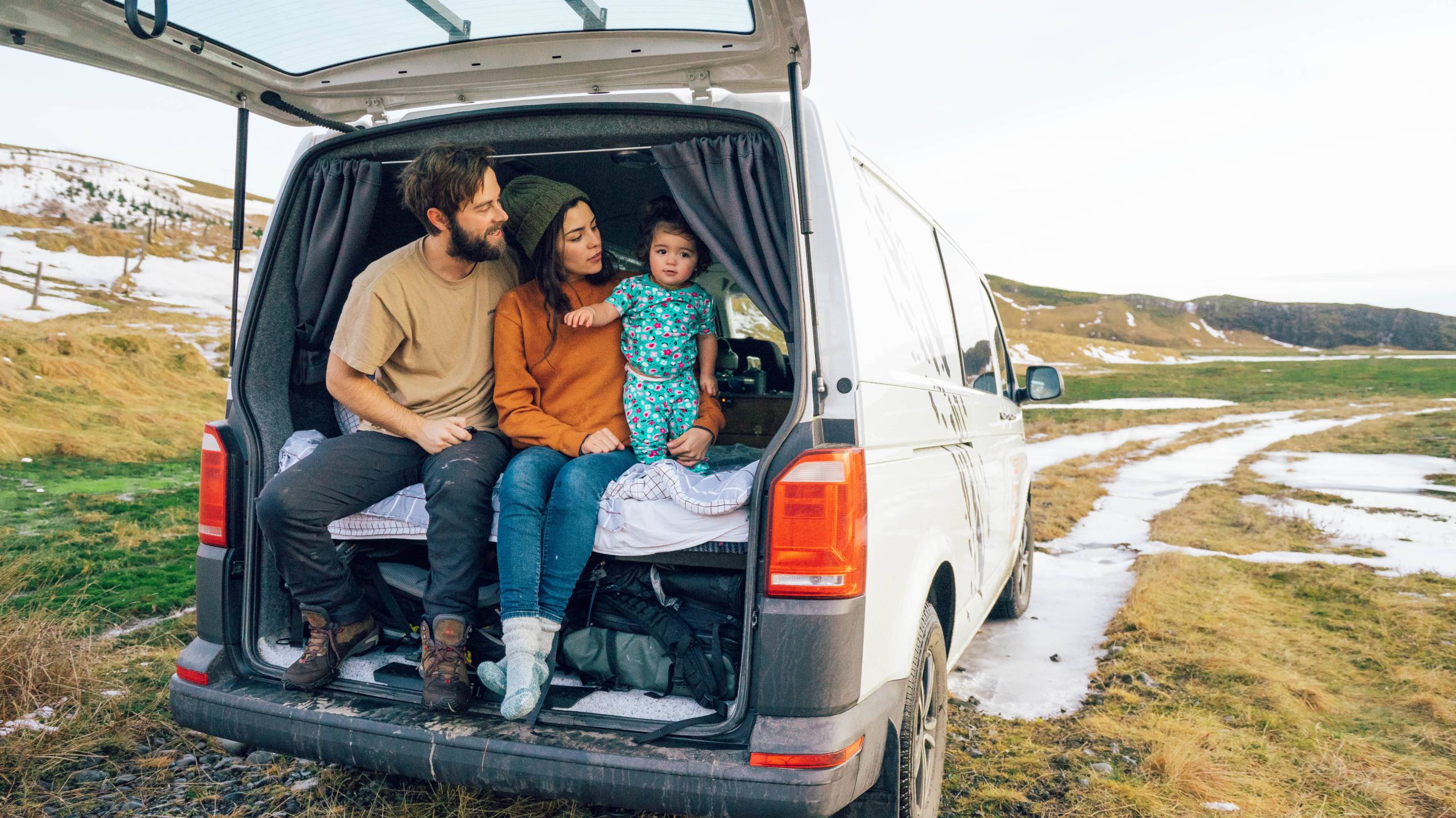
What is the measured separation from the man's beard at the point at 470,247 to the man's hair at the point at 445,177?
9 cm

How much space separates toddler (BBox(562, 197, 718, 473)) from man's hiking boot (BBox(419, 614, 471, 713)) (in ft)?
2.40

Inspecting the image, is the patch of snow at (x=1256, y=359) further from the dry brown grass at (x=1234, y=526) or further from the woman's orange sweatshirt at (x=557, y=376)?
the woman's orange sweatshirt at (x=557, y=376)

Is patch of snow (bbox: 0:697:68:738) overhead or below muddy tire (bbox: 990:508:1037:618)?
below

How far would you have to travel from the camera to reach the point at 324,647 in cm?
240

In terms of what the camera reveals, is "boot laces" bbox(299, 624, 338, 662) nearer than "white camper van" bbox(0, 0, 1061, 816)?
No

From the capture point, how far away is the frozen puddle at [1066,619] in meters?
3.88

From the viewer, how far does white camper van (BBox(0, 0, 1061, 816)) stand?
6.34 feet

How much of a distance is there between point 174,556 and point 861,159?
5639 mm

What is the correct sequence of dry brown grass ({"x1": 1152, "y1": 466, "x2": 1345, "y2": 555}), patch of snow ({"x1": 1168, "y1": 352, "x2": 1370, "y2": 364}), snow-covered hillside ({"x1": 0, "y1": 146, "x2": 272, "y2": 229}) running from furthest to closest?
patch of snow ({"x1": 1168, "y1": 352, "x2": 1370, "y2": 364}) < snow-covered hillside ({"x1": 0, "y1": 146, "x2": 272, "y2": 229}) < dry brown grass ({"x1": 1152, "y1": 466, "x2": 1345, "y2": 555})

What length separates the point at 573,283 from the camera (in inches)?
118

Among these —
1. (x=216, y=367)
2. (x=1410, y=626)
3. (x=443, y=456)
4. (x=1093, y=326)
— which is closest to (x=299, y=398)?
(x=443, y=456)

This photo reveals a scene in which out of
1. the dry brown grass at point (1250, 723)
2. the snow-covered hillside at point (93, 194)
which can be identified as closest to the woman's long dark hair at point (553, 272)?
the dry brown grass at point (1250, 723)

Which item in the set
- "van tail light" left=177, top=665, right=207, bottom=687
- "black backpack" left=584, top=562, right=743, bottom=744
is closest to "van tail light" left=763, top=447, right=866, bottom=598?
"black backpack" left=584, top=562, right=743, bottom=744

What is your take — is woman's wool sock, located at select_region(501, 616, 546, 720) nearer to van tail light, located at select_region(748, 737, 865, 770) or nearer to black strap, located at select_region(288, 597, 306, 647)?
van tail light, located at select_region(748, 737, 865, 770)
